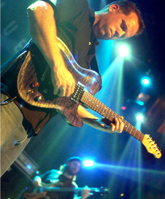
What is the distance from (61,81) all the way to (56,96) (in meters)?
0.22

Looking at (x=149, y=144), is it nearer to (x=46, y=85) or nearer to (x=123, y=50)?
(x=46, y=85)

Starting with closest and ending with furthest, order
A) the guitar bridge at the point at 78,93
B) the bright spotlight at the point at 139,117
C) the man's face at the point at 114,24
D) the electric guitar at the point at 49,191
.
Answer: the guitar bridge at the point at 78,93 → the man's face at the point at 114,24 → the electric guitar at the point at 49,191 → the bright spotlight at the point at 139,117

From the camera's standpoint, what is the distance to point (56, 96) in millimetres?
1359

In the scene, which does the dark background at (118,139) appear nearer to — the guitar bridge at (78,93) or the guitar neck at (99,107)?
the guitar neck at (99,107)

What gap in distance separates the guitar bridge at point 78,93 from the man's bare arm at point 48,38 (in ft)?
0.79

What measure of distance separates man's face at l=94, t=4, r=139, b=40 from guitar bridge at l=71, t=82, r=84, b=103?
95cm

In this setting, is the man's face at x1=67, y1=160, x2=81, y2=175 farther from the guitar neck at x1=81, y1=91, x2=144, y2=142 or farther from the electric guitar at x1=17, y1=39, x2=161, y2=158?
the electric guitar at x1=17, y1=39, x2=161, y2=158

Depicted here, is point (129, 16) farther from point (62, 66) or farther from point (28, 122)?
point (28, 122)

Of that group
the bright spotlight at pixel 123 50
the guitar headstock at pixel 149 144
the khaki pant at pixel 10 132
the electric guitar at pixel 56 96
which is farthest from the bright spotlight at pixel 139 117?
the khaki pant at pixel 10 132

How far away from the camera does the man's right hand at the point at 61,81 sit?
1173 millimetres

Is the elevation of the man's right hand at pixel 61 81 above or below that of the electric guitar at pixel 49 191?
above

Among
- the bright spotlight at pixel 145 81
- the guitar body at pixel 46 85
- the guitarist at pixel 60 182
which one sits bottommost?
the guitarist at pixel 60 182

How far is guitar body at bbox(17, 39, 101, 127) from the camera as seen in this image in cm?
113

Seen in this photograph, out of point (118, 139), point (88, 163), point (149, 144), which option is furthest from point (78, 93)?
point (118, 139)
